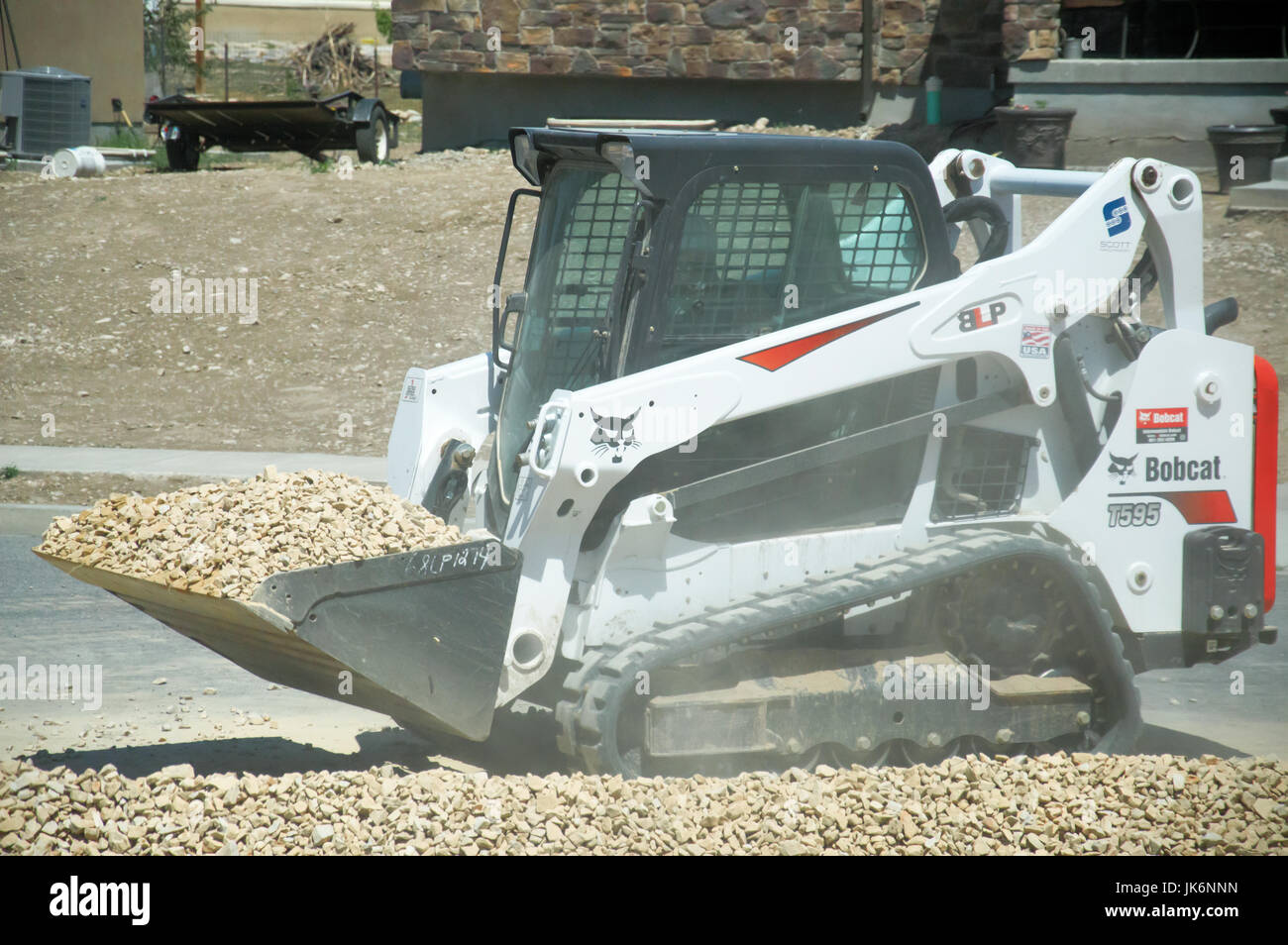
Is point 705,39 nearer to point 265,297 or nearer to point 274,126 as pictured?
point 274,126

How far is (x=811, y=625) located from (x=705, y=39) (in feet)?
52.3

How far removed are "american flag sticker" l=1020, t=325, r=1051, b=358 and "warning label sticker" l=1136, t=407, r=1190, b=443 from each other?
51 centimetres

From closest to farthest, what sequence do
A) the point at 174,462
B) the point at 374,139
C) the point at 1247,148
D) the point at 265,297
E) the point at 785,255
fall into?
the point at 785,255 → the point at 174,462 → the point at 1247,148 → the point at 265,297 → the point at 374,139

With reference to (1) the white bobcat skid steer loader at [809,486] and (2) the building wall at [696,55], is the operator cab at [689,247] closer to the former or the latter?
(1) the white bobcat skid steer loader at [809,486]

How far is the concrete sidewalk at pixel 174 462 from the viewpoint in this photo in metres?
11.0

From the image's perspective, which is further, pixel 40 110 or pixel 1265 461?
pixel 40 110

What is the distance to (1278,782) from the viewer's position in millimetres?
4711

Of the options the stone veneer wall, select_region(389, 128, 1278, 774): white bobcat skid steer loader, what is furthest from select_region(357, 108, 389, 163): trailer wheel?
select_region(389, 128, 1278, 774): white bobcat skid steer loader

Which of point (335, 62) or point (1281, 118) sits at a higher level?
point (335, 62)

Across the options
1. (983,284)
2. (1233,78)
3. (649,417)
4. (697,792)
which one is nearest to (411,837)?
(697,792)

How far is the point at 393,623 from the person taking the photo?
4.29 meters

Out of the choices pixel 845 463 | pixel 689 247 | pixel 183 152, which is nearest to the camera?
pixel 689 247

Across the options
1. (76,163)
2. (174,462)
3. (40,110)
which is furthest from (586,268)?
(40,110)
